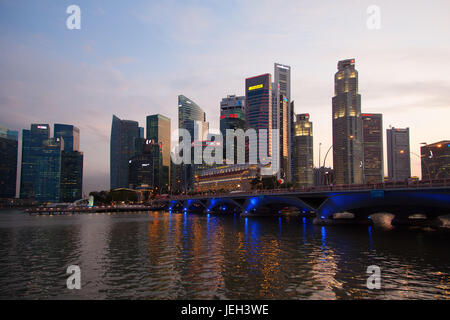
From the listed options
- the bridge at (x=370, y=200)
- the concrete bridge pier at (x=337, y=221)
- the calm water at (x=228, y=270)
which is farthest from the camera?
the concrete bridge pier at (x=337, y=221)

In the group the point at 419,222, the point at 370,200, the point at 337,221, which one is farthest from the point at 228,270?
the point at 419,222

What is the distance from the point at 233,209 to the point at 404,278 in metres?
138

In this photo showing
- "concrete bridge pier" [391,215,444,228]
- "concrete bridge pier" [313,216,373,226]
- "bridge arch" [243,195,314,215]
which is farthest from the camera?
"bridge arch" [243,195,314,215]

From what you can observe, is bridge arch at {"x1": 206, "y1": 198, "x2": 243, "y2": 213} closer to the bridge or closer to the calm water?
the bridge

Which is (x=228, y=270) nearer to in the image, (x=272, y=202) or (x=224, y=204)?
(x=272, y=202)

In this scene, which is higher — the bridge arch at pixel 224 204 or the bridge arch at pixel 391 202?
the bridge arch at pixel 391 202

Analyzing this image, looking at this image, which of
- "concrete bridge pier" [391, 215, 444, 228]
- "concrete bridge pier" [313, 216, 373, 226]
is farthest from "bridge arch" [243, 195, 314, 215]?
"concrete bridge pier" [391, 215, 444, 228]

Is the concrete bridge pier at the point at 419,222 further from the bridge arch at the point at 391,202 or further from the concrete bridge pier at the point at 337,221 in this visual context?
the concrete bridge pier at the point at 337,221

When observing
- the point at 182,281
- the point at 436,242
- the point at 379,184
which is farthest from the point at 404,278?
the point at 379,184

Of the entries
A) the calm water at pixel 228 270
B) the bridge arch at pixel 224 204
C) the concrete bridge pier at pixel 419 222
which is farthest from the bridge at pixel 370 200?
the bridge arch at pixel 224 204

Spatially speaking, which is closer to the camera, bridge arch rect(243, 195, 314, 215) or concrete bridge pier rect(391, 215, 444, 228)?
concrete bridge pier rect(391, 215, 444, 228)

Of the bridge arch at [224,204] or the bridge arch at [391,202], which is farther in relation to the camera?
the bridge arch at [224,204]

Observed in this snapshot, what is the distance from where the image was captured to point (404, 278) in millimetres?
25984
